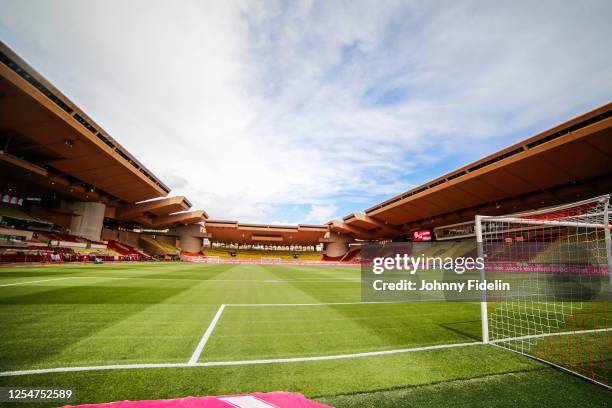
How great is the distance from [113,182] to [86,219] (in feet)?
35.1

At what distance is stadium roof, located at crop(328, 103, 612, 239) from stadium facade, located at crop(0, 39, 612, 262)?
0.07 metres

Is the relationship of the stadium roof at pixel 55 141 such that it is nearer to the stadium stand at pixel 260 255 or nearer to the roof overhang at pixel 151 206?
the roof overhang at pixel 151 206

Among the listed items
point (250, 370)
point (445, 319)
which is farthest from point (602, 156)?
point (250, 370)

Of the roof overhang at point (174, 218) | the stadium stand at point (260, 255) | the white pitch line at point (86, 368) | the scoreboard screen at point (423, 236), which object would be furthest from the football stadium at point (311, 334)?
the stadium stand at point (260, 255)

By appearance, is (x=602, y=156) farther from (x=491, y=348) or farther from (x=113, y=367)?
(x=113, y=367)

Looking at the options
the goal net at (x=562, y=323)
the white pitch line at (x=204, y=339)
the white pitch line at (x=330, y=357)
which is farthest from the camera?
the goal net at (x=562, y=323)

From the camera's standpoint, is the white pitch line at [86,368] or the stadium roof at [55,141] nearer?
the white pitch line at [86,368]

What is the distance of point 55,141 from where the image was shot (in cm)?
1953

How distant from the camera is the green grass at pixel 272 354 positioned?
Result: 9.53 ft

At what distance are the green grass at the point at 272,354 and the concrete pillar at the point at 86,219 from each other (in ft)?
112

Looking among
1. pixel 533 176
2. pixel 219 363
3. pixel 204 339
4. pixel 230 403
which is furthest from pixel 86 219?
pixel 533 176

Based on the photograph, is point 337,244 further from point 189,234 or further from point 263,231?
point 189,234

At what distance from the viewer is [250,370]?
340cm
